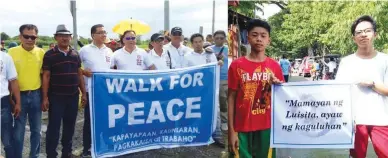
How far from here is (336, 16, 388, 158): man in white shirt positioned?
3199mm

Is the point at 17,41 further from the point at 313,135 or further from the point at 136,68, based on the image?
the point at 313,135

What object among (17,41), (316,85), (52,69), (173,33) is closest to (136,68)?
(173,33)

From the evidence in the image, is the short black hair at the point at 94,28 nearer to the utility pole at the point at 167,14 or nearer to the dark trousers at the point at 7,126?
the utility pole at the point at 167,14

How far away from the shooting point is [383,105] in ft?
10.7

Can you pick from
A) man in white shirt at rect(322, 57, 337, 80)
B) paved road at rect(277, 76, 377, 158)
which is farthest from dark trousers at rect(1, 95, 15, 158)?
man in white shirt at rect(322, 57, 337, 80)

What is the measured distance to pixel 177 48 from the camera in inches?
164

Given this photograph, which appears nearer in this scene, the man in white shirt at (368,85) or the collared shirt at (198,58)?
the man in white shirt at (368,85)

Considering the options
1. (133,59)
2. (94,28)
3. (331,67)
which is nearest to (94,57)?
(94,28)

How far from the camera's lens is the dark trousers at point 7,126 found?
3.49m

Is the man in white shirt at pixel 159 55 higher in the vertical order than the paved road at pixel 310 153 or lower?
higher

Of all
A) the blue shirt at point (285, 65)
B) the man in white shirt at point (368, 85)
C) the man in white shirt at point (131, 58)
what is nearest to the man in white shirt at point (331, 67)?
the blue shirt at point (285, 65)

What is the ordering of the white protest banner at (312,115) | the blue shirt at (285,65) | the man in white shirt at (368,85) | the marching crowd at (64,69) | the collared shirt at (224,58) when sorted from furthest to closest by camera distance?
the collared shirt at (224,58)
the blue shirt at (285,65)
the marching crowd at (64,69)
the white protest banner at (312,115)
the man in white shirt at (368,85)

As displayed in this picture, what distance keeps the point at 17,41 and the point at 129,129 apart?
4.24 ft

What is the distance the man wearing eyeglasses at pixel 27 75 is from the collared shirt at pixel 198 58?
1.37 metres
